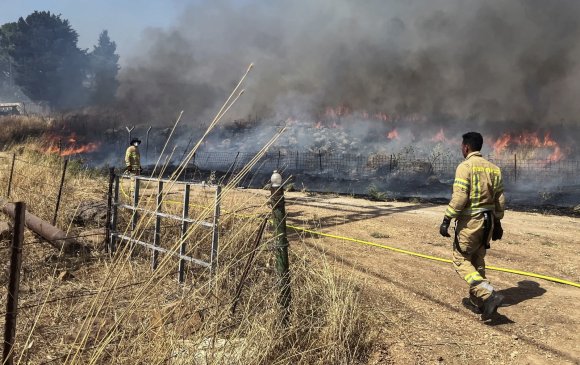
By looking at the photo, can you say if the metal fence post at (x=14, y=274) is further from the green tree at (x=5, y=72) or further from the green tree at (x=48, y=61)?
the green tree at (x=5, y=72)

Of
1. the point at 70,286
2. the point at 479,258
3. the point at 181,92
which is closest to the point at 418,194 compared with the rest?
the point at 479,258

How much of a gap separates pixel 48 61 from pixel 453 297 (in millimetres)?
48939

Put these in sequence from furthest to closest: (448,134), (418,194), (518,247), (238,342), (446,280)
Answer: (448,134) < (418,194) < (518,247) < (446,280) < (238,342)

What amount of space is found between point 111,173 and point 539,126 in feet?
72.6

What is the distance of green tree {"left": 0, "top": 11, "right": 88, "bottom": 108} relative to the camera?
138 ft

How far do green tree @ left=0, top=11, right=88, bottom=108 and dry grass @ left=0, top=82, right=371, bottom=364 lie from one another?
138 ft

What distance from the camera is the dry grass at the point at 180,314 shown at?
6.55 feet

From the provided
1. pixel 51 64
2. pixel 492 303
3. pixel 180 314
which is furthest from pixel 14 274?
pixel 51 64

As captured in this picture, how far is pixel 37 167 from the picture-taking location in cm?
801

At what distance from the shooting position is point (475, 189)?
3.70 metres

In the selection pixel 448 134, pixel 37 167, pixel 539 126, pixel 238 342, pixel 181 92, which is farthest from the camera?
pixel 181 92

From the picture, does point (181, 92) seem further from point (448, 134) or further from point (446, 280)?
point (446, 280)

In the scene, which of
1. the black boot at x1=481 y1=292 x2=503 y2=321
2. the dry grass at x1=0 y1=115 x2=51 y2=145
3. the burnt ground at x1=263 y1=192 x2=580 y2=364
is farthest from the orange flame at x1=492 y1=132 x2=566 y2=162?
the dry grass at x1=0 y1=115 x2=51 y2=145

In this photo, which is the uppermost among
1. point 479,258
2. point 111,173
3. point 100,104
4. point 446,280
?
point 100,104
